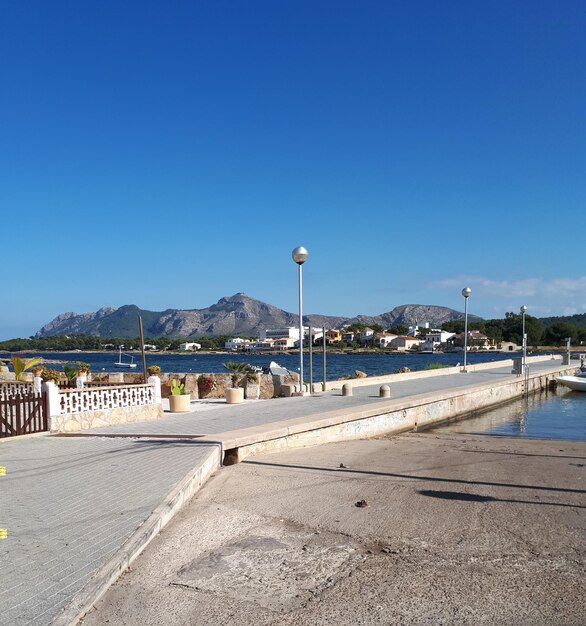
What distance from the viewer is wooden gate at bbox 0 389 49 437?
42.1 feet

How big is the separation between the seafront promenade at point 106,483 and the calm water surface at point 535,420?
5051 mm

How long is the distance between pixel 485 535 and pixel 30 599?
468 centimetres

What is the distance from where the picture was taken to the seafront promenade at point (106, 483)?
5.04 m

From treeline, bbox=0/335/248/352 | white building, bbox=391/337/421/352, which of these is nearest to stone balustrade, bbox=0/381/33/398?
treeline, bbox=0/335/248/352

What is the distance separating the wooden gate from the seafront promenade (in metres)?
0.43

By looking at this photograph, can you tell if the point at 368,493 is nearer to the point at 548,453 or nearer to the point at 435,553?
the point at 435,553

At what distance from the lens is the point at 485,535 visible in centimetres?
693

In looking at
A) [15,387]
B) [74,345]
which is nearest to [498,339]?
[74,345]

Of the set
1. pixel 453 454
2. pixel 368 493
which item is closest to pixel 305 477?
pixel 368 493

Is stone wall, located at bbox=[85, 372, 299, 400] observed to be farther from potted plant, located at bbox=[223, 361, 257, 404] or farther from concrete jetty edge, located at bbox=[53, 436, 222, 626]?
concrete jetty edge, located at bbox=[53, 436, 222, 626]

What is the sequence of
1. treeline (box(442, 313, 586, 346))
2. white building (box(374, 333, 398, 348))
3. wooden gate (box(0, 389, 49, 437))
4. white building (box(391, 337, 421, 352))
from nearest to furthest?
wooden gate (box(0, 389, 49, 437)), treeline (box(442, 313, 586, 346)), white building (box(391, 337, 421, 352)), white building (box(374, 333, 398, 348))

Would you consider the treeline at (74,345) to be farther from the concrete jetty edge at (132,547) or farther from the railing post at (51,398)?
the concrete jetty edge at (132,547)

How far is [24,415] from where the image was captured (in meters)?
13.1

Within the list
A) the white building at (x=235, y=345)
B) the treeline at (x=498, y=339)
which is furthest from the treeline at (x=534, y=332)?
the white building at (x=235, y=345)
